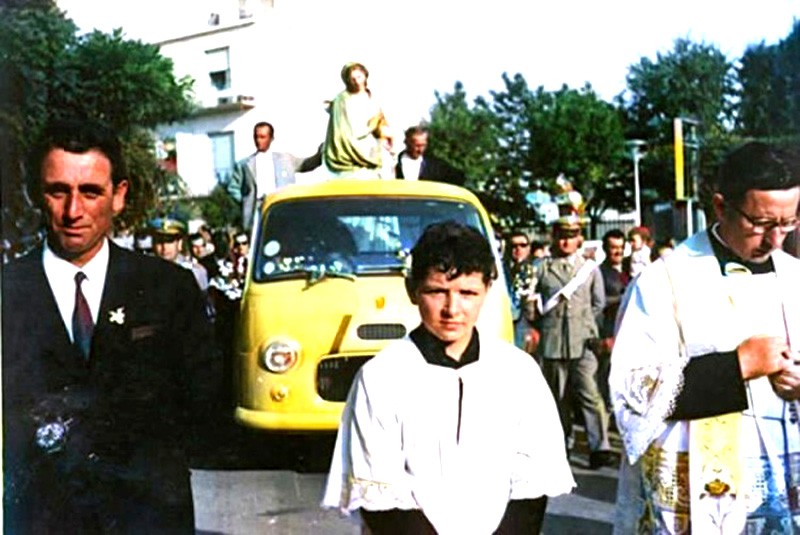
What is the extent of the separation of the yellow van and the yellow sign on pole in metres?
0.53

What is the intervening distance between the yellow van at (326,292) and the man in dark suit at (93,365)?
0.60ft

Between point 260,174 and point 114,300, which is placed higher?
point 260,174

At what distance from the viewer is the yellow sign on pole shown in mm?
2879

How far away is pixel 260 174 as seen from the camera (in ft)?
9.89

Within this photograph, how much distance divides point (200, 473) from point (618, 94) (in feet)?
5.37

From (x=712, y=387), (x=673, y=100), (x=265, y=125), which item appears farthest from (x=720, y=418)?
(x=265, y=125)

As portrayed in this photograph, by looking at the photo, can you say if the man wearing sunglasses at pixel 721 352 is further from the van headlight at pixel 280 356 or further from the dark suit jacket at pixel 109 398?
the dark suit jacket at pixel 109 398

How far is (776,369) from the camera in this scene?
2.21 meters

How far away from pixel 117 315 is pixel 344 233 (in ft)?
2.15

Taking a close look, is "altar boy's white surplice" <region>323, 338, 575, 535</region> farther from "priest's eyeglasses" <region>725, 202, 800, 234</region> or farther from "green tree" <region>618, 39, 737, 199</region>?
"green tree" <region>618, 39, 737, 199</region>

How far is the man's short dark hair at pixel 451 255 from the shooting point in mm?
2166

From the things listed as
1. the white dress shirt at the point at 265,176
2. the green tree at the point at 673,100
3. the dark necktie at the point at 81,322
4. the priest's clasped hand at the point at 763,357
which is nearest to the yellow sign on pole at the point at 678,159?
the green tree at the point at 673,100

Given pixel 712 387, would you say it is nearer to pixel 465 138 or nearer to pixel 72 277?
pixel 465 138

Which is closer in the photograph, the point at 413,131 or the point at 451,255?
the point at 451,255
